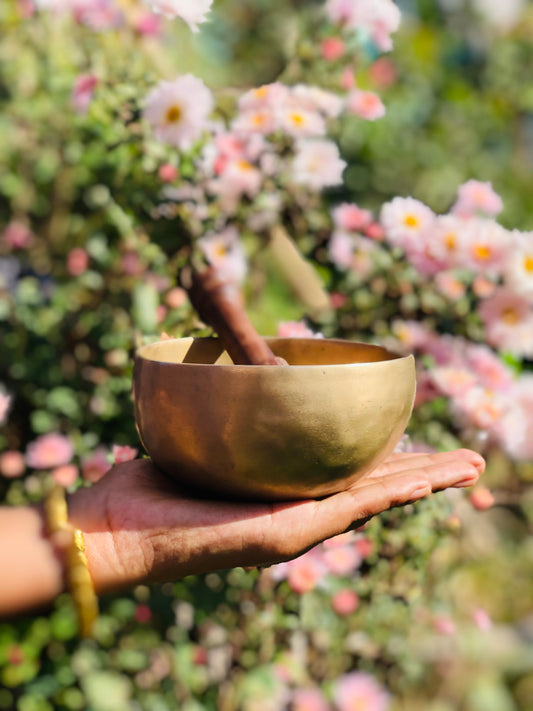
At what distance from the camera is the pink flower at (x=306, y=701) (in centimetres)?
139

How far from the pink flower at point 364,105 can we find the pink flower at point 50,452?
3.06 feet

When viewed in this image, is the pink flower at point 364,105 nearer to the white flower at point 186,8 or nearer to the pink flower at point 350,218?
the pink flower at point 350,218

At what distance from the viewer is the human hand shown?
747mm

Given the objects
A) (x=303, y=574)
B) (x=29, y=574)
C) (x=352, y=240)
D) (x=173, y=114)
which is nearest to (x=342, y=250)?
(x=352, y=240)

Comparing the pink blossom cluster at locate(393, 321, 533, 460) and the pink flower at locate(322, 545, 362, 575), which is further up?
the pink blossom cluster at locate(393, 321, 533, 460)

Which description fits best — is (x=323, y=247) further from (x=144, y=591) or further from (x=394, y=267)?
(x=144, y=591)

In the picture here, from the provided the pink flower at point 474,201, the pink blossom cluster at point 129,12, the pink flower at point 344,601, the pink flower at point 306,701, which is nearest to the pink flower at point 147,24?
the pink blossom cluster at point 129,12

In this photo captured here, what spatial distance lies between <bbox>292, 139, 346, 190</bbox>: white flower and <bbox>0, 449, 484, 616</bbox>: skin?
2.09 ft

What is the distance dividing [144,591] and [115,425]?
0.37 m

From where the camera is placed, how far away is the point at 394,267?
4.64 feet

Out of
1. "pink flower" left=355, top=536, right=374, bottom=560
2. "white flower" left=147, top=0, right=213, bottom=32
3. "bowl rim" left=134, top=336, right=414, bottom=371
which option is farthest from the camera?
"pink flower" left=355, top=536, right=374, bottom=560

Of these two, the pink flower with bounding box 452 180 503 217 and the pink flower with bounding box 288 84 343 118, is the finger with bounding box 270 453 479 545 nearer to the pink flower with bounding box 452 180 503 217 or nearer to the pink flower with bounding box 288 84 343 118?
the pink flower with bounding box 452 180 503 217

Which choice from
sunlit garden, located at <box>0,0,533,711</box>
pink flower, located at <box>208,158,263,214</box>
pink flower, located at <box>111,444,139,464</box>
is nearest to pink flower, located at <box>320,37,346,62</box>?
sunlit garden, located at <box>0,0,533,711</box>

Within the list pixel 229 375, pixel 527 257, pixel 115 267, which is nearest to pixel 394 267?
pixel 527 257
